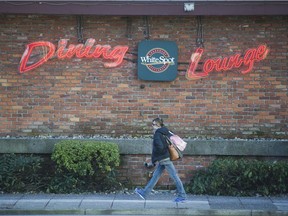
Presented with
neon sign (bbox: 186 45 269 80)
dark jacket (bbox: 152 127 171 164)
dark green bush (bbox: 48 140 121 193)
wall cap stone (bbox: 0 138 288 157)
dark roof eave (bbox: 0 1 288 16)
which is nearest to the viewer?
dark jacket (bbox: 152 127 171 164)

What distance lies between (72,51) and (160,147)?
342 cm

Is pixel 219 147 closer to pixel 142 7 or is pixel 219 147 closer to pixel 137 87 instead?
pixel 137 87

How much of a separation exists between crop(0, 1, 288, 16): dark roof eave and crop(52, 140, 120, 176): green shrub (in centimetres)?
295

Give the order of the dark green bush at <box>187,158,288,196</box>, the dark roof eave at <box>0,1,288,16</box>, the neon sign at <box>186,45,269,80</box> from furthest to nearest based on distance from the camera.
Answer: the neon sign at <box>186,45,269,80</box> → the dark roof eave at <box>0,1,288,16</box> → the dark green bush at <box>187,158,288,196</box>

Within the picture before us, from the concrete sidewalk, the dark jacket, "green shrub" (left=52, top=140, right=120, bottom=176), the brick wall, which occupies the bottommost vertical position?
the concrete sidewalk

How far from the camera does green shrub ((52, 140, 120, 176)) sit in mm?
10438

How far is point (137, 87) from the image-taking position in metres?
11.5

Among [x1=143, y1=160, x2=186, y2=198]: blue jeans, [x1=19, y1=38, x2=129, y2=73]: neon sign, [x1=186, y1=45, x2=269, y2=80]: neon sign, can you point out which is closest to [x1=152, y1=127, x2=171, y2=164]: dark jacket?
[x1=143, y1=160, x2=186, y2=198]: blue jeans

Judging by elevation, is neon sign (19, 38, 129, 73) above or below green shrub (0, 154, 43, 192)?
above

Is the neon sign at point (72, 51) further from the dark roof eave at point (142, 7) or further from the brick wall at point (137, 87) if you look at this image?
the dark roof eave at point (142, 7)

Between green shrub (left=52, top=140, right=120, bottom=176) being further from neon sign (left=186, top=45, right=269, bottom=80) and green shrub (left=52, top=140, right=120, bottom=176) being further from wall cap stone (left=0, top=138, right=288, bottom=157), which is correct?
neon sign (left=186, top=45, right=269, bottom=80)

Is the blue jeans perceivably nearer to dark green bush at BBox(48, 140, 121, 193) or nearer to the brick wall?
dark green bush at BBox(48, 140, 121, 193)

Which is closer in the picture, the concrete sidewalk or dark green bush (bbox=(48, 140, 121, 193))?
the concrete sidewalk

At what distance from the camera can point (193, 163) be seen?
1115 centimetres
